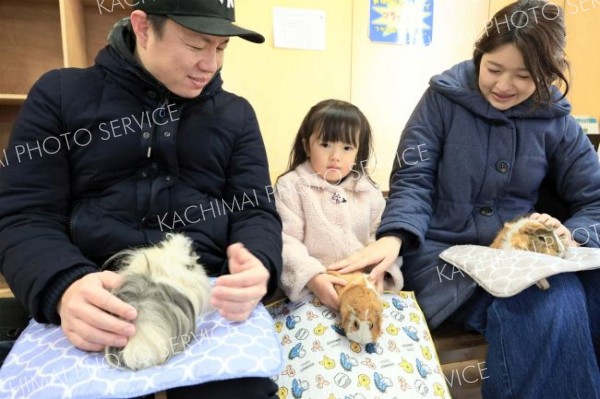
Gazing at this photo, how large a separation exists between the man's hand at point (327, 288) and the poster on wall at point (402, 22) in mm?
1580

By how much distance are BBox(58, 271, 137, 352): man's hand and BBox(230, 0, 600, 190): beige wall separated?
5.00 feet

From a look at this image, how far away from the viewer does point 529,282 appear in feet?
2.93

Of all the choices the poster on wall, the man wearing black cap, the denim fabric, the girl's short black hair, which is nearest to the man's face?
the man wearing black cap

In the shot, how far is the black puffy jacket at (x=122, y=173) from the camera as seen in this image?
32.5 inches

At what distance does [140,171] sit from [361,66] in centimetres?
157

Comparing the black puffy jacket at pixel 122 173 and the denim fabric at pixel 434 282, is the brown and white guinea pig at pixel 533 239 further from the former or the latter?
the black puffy jacket at pixel 122 173

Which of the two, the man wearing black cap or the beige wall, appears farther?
the beige wall

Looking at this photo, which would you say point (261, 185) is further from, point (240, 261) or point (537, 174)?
point (537, 174)

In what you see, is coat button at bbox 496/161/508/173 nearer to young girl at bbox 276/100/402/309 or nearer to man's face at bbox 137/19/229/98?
young girl at bbox 276/100/402/309

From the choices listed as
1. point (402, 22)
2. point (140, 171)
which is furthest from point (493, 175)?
point (402, 22)

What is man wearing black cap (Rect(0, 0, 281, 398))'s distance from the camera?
0.75 metres

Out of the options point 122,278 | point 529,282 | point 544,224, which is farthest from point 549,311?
point 122,278

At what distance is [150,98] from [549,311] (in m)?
0.93

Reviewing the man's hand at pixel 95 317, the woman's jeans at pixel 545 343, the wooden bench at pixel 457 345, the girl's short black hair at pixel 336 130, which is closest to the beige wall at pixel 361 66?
the girl's short black hair at pixel 336 130
